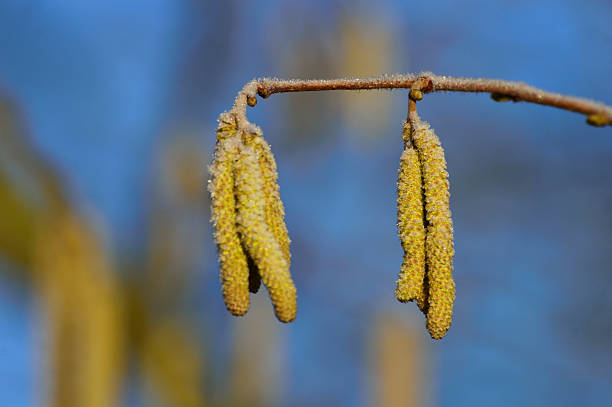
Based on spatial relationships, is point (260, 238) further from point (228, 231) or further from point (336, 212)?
point (336, 212)

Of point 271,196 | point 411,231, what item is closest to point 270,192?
point 271,196

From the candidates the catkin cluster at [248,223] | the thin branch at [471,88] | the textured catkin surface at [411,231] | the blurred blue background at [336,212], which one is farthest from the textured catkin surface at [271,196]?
the blurred blue background at [336,212]

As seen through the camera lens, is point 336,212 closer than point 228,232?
No

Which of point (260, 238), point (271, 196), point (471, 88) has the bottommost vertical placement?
point (260, 238)

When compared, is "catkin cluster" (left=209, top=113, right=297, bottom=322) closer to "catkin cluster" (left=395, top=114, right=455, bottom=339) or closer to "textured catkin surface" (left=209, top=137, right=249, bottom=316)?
"textured catkin surface" (left=209, top=137, right=249, bottom=316)

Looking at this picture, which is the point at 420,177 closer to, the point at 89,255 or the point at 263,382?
the point at 89,255

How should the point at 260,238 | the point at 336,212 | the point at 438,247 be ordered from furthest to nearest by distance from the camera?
the point at 336,212 → the point at 438,247 → the point at 260,238
